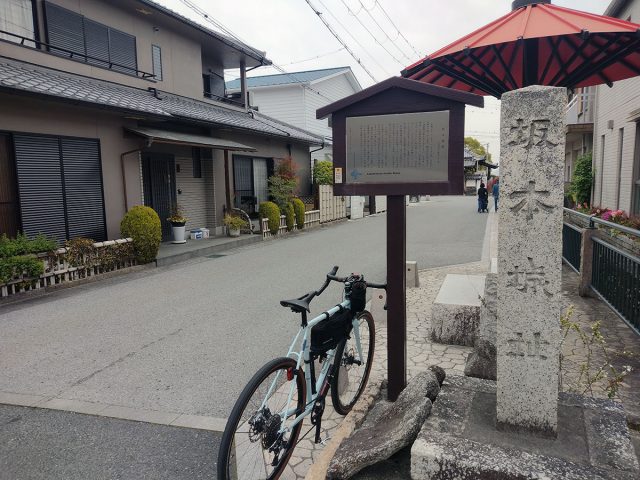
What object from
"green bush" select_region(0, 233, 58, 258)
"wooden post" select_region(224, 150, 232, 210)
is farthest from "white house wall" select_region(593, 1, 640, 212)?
"green bush" select_region(0, 233, 58, 258)

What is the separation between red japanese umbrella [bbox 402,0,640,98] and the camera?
4031mm

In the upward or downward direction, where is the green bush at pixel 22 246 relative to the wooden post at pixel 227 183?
downward

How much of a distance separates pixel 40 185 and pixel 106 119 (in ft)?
8.04

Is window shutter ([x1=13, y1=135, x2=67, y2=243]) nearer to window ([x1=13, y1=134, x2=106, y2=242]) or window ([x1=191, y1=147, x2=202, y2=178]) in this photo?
window ([x1=13, y1=134, x2=106, y2=242])

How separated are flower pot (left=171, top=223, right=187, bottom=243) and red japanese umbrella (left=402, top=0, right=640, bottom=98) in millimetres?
9555

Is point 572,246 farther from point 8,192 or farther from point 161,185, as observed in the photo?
point 161,185

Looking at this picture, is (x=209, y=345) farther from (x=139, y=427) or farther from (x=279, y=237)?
(x=279, y=237)

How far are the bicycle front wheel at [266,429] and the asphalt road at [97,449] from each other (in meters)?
0.30

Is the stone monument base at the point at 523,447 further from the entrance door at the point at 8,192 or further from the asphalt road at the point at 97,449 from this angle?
the entrance door at the point at 8,192

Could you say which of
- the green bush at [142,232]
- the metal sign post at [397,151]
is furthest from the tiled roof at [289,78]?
the metal sign post at [397,151]

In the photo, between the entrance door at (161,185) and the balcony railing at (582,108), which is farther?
the balcony railing at (582,108)

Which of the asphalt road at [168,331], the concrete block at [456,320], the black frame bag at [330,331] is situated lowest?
the asphalt road at [168,331]

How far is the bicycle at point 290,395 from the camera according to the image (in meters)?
2.61

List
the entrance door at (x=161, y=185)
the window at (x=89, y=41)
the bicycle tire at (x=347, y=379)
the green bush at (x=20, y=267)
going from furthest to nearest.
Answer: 1. the entrance door at (x=161, y=185)
2. the window at (x=89, y=41)
3. the green bush at (x=20, y=267)
4. the bicycle tire at (x=347, y=379)
